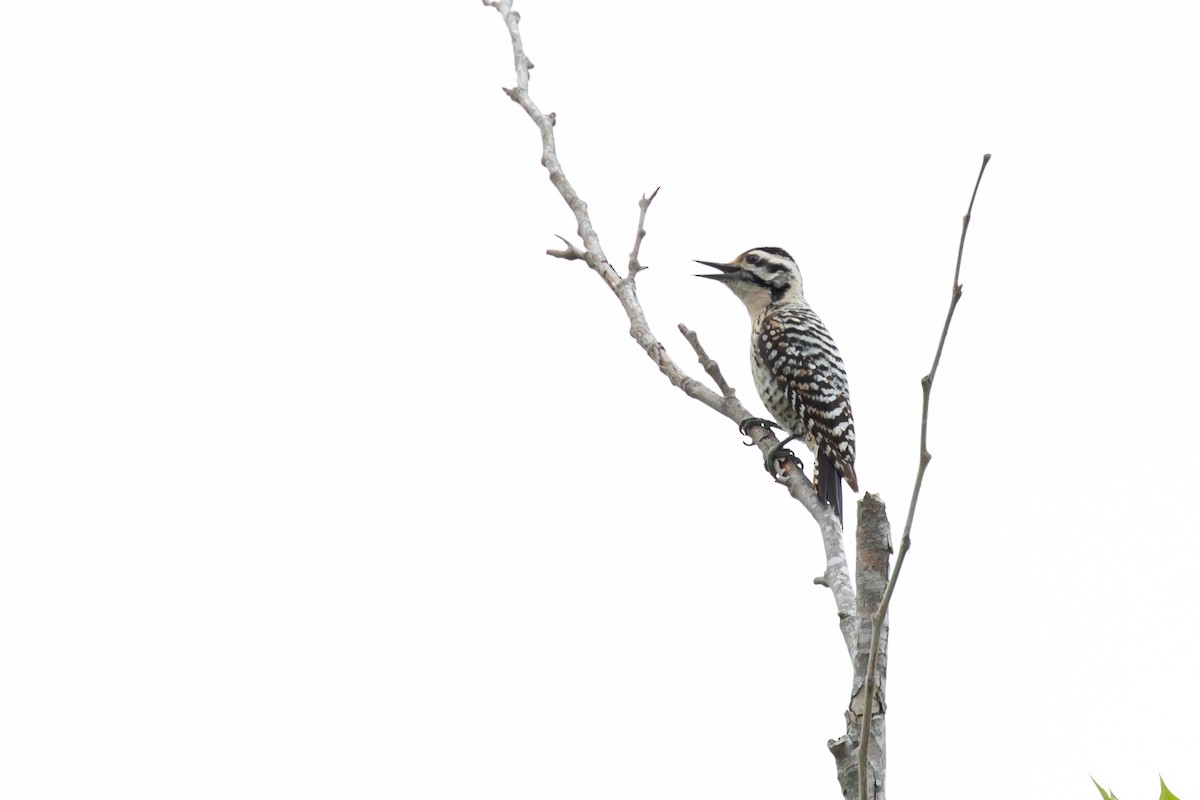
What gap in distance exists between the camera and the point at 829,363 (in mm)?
8227

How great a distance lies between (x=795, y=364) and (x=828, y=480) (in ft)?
3.90

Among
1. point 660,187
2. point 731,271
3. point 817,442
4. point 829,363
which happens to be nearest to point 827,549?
point 660,187

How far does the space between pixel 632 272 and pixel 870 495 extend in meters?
2.92

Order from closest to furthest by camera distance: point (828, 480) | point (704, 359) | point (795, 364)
A: point (704, 359) → point (828, 480) → point (795, 364)

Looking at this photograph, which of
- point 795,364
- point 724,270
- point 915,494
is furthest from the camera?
point 724,270

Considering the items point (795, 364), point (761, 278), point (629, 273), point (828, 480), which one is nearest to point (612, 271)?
point (629, 273)

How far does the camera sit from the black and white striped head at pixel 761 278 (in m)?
8.96

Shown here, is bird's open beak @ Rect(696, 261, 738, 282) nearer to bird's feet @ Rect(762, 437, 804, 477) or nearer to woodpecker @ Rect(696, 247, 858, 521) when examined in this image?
woodpecker @ Rect(696, 247, 858, 521)

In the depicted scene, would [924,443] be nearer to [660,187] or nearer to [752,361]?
[660,187]

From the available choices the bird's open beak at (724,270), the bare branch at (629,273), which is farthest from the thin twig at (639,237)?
the bird's open beak at (724,270)

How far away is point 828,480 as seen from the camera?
7.13 meters

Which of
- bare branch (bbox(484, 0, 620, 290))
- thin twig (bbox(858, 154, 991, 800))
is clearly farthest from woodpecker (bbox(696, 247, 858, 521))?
thin twig (bbox(858, 154, 991, 800))

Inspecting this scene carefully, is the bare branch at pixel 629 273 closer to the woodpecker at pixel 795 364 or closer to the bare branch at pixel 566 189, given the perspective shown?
the bare branch at pixel 566 189

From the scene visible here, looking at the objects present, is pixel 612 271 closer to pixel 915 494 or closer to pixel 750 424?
pixel 750 424
